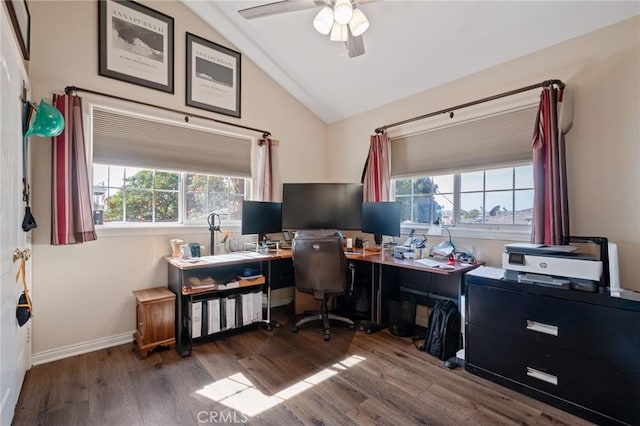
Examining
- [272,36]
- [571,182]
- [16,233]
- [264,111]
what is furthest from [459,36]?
[16,233]

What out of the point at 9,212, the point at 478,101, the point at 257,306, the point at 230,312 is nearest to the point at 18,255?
the point at 9,212

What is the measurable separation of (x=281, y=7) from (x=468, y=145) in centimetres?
200

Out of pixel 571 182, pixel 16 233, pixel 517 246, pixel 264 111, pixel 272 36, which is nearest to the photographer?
pixel 16 233

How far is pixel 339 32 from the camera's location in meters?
2.02

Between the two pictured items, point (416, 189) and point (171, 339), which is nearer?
point (171, 339)

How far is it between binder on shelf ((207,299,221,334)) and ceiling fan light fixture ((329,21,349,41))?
2.36 metres

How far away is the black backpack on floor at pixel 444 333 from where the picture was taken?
227cm

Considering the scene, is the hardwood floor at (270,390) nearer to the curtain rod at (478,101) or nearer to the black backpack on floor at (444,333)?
the black backpack on floor at (444,333)

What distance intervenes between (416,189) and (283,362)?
7.26 feet

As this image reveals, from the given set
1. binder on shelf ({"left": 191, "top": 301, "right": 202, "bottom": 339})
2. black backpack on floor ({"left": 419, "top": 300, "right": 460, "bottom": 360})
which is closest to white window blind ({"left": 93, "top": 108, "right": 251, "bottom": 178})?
binder on shelf ({"left": 191, "top": 301, "right": 202, "bottom": 339})

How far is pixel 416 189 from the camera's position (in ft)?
10.6

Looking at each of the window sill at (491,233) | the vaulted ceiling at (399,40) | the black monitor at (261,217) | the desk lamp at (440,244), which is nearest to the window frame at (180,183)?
the black monitor at (261,217)

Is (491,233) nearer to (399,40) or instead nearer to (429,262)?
(429,262)

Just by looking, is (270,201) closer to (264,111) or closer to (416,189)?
(264,111)
